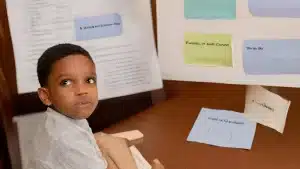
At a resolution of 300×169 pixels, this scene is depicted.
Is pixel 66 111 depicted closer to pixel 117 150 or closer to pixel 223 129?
pixel 117 150

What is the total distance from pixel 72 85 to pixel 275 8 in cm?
49

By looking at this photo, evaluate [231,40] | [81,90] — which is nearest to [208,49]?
[231,40]

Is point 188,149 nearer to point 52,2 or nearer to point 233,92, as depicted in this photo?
point 233,92

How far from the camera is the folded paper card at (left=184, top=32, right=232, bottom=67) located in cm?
109

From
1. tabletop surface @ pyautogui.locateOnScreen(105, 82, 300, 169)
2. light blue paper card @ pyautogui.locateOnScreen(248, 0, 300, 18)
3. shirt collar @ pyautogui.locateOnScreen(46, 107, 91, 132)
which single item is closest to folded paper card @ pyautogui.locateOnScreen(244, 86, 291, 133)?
tabletop surface @ pyautogui.locateOnScreen(105, 82, 300, 169)

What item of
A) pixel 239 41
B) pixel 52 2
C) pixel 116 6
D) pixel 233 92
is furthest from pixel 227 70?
pixel 52 2

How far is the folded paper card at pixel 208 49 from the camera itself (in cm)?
109

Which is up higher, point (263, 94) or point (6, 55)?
point (6, 55)

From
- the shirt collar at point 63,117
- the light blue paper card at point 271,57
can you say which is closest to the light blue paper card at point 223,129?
the light blue paper card at point 271,57

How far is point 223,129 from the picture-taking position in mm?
1114

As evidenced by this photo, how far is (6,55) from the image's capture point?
1.12 meters

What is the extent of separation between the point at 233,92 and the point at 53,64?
2.05 ft

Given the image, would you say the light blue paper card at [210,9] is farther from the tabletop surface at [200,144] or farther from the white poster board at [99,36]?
the tabletop surface at [200,144]

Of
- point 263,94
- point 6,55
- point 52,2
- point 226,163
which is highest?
point 52,2
